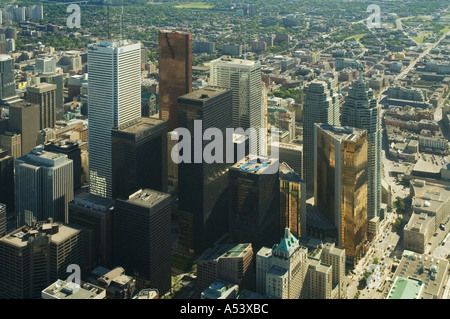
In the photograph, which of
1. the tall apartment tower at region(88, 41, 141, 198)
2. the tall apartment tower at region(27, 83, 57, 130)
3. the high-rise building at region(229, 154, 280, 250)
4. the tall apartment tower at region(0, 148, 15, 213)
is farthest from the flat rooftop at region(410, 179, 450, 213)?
the tall apartment tower at region(27, 83, 57, 130)

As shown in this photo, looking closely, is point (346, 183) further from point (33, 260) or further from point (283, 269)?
point (33, 260)

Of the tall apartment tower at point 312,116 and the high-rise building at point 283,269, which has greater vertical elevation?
the tall apartment tower at point 312,116

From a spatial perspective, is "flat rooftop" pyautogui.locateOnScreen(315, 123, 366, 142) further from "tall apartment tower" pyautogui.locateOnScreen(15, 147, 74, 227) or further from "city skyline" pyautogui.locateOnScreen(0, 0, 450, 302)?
"tall apartment tower" pyautogui.locateOnScreen(15, 147, 74, 227)

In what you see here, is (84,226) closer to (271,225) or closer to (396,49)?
(271,225)

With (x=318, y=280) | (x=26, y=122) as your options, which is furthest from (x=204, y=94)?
(x=26, y=122)

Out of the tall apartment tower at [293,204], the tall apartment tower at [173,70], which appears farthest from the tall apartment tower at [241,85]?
the tall apartment tower at [293,204]

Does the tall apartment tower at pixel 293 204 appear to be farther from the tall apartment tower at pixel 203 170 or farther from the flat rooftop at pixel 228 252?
the tall apartment tower at pixel 203 170

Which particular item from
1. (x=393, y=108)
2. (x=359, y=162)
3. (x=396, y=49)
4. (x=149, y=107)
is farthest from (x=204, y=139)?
(x=396, y=49)
